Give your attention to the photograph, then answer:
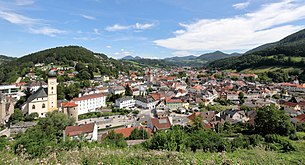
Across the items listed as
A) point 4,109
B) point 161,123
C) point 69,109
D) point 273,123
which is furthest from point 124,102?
point 273,123

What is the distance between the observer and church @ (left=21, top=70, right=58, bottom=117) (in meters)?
26.8

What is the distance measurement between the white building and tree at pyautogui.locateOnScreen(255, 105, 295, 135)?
2720cm

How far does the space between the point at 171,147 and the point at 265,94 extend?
168 ft

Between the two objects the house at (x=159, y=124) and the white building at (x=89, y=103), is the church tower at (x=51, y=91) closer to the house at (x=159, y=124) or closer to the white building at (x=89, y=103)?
the white building at (x=89, y=103)

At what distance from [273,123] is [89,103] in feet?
94.9

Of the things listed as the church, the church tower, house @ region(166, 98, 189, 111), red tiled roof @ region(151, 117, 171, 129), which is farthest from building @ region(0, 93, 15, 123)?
house @ region(166, 98, 189, 111)

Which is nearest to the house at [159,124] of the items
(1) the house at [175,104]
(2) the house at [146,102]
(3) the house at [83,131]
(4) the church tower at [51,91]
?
(3) the house at [83,131]

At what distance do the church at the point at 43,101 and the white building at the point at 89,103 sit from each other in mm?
4277

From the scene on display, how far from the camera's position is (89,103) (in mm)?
34281

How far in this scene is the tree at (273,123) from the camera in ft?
65.9

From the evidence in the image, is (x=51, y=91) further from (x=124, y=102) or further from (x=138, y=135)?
(x=138, y=135)

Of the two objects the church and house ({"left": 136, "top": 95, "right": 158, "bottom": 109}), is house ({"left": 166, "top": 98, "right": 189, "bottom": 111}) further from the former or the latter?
the church

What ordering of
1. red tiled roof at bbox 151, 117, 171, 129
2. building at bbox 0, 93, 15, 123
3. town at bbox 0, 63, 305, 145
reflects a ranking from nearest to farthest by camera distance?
red tiled roof at bbox 151, 117, 171, 129
town at bbox 0, 63, 305, 145
building at bbox 0, 93, 15, 123

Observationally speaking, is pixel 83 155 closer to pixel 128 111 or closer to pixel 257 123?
pixel 257 123
